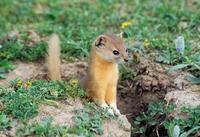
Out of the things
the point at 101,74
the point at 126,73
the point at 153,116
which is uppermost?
the point at 101,74

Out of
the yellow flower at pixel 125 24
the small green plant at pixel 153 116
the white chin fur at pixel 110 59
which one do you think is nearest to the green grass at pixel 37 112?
the white chin fur at pixel 110 59

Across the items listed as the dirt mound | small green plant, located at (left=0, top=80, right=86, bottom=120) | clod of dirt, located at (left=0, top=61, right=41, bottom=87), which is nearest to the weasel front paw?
small green plant, located at (left=0, top=80, right=86, bottom=120)

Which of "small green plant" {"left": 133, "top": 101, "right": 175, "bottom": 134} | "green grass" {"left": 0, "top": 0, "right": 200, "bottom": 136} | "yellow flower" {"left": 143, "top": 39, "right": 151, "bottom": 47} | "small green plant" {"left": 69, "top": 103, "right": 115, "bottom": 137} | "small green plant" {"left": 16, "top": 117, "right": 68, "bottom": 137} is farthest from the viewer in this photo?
"yellow flower" {"left": 143, "top": 39, "right": 151, "bottom": 47}

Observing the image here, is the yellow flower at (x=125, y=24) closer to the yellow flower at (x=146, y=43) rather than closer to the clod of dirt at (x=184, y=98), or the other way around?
the yellow flower at (x=146, y=43)

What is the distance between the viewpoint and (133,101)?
6.62 metres

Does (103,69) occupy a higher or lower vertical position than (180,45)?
lower

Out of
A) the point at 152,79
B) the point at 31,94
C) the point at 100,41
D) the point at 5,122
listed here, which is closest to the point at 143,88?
the point at 152,79

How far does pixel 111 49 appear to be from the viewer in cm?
591

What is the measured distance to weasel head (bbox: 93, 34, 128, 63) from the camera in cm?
585

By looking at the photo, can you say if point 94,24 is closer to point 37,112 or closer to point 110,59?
point 110,59

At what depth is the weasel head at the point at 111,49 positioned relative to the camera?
5852 mm

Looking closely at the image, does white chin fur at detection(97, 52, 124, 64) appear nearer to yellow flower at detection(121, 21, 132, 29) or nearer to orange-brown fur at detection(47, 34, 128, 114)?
orange-brown fur at detection(47, 34, 128, 114)

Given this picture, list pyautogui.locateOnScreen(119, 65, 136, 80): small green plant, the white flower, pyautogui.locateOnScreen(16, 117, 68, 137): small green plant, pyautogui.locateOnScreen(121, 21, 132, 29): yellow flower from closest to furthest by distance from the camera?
pyautogui.locateOnScreen(16, 117, 68, 137): small green plant, the white flower, pyautogui.locateOnScreen(119, 65, 136, 80): small green plant, pyautogui.locateOnScreen(121, 21, 132, 29): yellow flower

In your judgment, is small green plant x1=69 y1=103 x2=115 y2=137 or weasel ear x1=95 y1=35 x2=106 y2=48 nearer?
small green plant x1=69 y1=103 x2=115 y2=137
